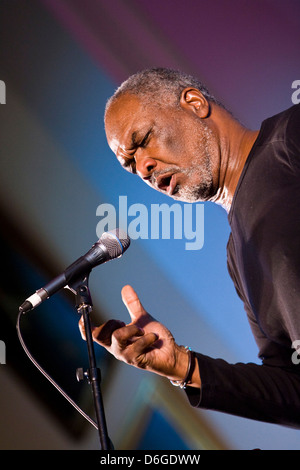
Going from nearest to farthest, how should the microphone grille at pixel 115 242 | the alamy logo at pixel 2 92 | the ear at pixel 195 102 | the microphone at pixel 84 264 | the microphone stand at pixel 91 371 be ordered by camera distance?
the microphone stand at pixel 91 371 → the microphone at pixel 84 264 → the microphone grille at pixel 115 242 → the ear at pixel 195 102 → the alamy logo at pixel 2 92

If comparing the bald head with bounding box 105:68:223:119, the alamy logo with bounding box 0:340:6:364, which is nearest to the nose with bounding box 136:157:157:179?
the bald head with bounding box 105:68:223:119

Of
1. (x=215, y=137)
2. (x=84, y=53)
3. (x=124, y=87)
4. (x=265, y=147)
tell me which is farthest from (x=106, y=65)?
(x=265, y=147)

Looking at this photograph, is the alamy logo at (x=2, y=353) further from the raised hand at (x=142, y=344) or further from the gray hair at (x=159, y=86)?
the gray hair at (x=159, y=86)

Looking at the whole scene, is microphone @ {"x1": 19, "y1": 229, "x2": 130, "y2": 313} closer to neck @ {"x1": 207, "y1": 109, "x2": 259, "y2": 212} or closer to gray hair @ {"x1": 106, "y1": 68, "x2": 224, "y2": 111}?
neck @ {"x1": 207, "y1": 109, "x2": 259, "y2": 212}

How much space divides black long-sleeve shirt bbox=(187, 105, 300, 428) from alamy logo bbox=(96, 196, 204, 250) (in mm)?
919

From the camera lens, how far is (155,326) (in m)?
1.48

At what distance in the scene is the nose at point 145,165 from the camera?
1.80 meters

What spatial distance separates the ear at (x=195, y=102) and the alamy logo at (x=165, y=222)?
31.7 inches

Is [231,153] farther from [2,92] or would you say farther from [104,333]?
[2,92]

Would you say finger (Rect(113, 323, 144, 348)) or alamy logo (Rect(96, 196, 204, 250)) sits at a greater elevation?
alamy logo (Rect(96, 196, 204, 250))

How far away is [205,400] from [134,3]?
2388mm

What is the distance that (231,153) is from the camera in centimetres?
178

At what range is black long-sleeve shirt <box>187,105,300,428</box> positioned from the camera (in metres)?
1.41

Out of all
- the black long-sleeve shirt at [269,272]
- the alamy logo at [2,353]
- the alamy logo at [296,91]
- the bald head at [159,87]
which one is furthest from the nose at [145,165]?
the alamy logo at [2,353]
